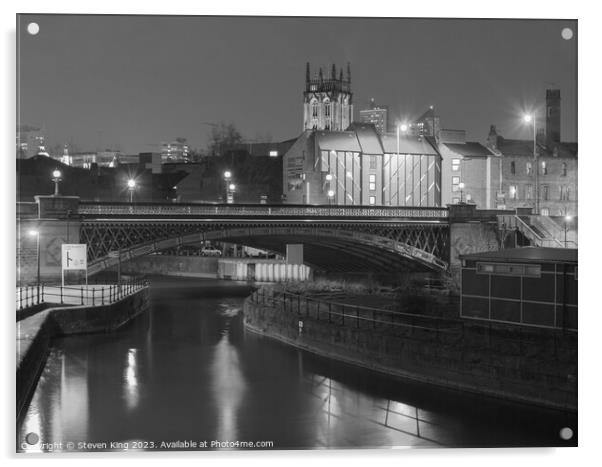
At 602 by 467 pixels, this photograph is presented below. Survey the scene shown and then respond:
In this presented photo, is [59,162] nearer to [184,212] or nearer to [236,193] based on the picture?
[184,212]

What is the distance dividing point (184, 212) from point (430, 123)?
291 inches

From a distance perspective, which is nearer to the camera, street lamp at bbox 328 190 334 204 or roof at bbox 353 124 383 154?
street lamp at bbox 328 190 334 204

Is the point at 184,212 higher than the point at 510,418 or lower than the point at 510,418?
higher

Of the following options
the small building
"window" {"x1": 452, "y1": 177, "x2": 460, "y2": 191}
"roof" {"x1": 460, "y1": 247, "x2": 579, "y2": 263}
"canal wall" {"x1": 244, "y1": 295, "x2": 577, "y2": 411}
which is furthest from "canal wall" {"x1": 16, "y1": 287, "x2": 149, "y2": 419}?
"window" {"x1": 452, "y1": 177, "x2": 460, "y2": 191}

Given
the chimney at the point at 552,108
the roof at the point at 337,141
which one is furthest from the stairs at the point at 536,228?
the roof at the point at 337,141

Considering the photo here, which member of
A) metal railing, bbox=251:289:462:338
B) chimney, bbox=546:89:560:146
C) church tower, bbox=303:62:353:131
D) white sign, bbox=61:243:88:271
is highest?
church tower, bbox=303:62:353:131

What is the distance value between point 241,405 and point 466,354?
4.01 metres

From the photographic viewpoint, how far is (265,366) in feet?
62.7

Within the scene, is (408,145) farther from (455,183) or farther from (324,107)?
(324,107)

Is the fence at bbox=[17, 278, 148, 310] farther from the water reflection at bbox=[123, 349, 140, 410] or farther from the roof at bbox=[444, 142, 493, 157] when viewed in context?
the roof at bbox=[444, 142, 493, 157]

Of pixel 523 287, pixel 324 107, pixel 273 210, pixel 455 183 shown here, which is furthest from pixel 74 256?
pixel 324 107

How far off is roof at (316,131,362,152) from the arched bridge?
767 cm

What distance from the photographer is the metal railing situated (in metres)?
17.7
